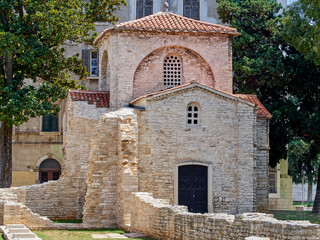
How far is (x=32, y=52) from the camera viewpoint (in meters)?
28.0

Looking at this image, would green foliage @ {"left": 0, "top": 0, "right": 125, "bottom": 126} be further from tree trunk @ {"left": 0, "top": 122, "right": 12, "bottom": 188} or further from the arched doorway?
the arched doorway

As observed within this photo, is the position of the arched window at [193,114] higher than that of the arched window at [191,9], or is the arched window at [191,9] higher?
the arched window at [191,9]

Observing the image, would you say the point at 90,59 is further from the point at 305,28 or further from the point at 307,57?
the point at 307,57

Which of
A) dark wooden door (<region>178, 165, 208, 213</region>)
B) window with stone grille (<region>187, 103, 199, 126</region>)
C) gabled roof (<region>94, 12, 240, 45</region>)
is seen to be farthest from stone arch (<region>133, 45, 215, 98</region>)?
dark wooden door (<region>178, 165, 208, 213</region>)

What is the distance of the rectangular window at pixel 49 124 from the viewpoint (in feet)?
133

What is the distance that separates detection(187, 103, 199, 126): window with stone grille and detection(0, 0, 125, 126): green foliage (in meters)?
6.92

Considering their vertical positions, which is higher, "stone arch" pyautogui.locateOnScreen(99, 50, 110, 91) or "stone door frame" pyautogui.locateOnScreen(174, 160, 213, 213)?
"stone arch" pyautogui.locateOnScreen(99, 50, 110, 91)

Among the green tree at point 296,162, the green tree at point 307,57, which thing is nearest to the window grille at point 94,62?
the green tree at point 307,57

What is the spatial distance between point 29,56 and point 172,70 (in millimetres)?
6276

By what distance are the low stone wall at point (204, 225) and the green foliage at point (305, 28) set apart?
9852 millimetres

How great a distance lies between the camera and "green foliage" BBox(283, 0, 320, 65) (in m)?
25.9

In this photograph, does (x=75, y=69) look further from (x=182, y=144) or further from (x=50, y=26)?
(x=182, y=144)

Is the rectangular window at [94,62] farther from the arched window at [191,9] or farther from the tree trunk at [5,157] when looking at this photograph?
the tree trunk at [5,157]

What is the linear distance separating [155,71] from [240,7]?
9699mm
